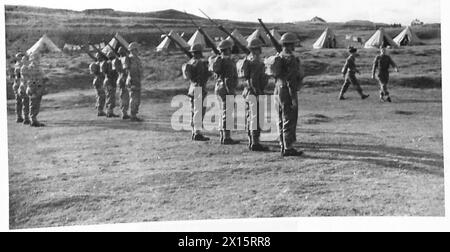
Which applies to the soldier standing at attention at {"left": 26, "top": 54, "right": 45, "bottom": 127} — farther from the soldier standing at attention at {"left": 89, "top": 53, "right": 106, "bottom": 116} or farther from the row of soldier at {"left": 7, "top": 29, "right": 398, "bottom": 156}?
the soldier standing at attention at {"left": 89, "top": 53, "right": 106, "bottom": 116}

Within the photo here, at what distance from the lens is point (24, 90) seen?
13.1m

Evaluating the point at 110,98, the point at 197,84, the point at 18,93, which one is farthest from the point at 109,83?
the point at 197,84

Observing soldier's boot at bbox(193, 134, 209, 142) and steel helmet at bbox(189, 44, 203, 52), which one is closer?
steel helmet at bbox(189, 44, 203, 52)

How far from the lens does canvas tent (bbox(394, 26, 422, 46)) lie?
12695 millimetres

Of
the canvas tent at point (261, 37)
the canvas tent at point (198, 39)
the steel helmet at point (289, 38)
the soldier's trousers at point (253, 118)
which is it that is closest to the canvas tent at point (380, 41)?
the canvas tent at point (261, 37)

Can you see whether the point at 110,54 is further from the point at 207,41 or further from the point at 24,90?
the point at 207,41

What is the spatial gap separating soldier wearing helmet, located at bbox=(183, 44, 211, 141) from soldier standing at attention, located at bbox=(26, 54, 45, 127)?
8.78ft

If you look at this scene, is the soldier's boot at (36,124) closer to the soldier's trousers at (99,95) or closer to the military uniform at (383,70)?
the soldier's trousers at (99,95)

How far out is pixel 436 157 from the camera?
39.9 feet

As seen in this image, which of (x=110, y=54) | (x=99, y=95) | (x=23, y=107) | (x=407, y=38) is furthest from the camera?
(x=110, y=54)

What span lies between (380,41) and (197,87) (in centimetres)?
351

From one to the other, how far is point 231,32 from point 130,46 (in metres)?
1.99

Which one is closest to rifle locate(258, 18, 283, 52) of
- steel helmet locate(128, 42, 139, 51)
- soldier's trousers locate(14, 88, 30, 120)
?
steel helmet locate(128, 42, 139, 51)

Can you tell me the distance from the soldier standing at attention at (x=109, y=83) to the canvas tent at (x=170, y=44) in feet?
3.30
